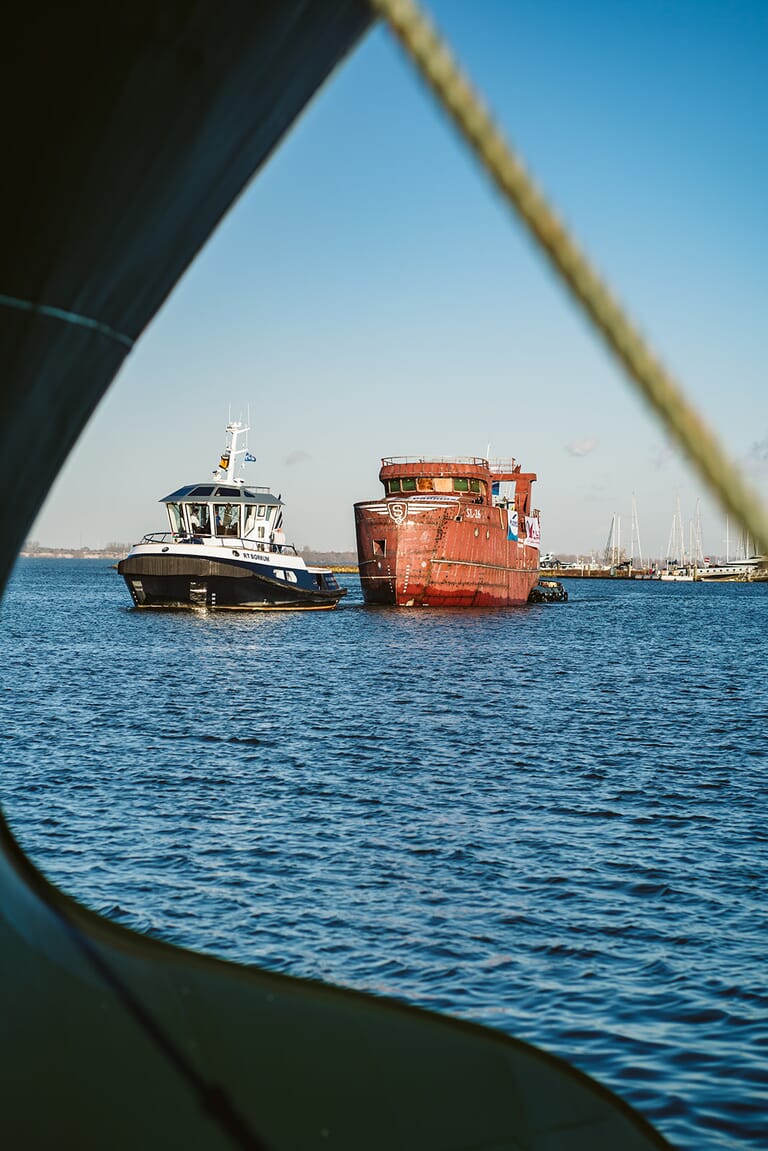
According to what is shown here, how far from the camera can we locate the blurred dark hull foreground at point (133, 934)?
9.16 feet

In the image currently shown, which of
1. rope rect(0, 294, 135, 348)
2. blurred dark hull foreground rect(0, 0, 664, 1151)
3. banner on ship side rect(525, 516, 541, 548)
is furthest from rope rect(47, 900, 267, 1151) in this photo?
banner on ship side rect(525, 516, 541, 548)

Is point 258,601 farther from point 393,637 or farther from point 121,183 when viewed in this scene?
point 121,183

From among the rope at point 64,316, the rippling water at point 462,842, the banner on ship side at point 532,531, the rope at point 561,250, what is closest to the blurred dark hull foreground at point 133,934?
the rope at point 64,316

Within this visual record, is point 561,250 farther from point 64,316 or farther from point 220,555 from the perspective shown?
point 220,555

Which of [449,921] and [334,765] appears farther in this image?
[334,765]

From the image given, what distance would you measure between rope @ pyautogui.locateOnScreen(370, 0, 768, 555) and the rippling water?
5.72m

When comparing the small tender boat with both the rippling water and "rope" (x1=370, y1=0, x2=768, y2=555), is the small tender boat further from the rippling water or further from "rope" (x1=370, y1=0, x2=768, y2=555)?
"rope" (x1=370, y1=0, x2=768, y2=555)

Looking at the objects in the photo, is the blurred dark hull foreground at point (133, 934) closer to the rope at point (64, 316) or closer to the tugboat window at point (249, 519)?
the rope at point (64, 316)

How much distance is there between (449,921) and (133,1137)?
20.9 feet

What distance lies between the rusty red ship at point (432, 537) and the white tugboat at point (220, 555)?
4993 millimetres

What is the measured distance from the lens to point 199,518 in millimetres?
50469

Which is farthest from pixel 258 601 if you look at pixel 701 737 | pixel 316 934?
pixel 316 934

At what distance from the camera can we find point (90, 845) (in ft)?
41.0

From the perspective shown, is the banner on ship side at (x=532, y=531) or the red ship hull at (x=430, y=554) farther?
the banner on ship side at (x=532, y=531)
